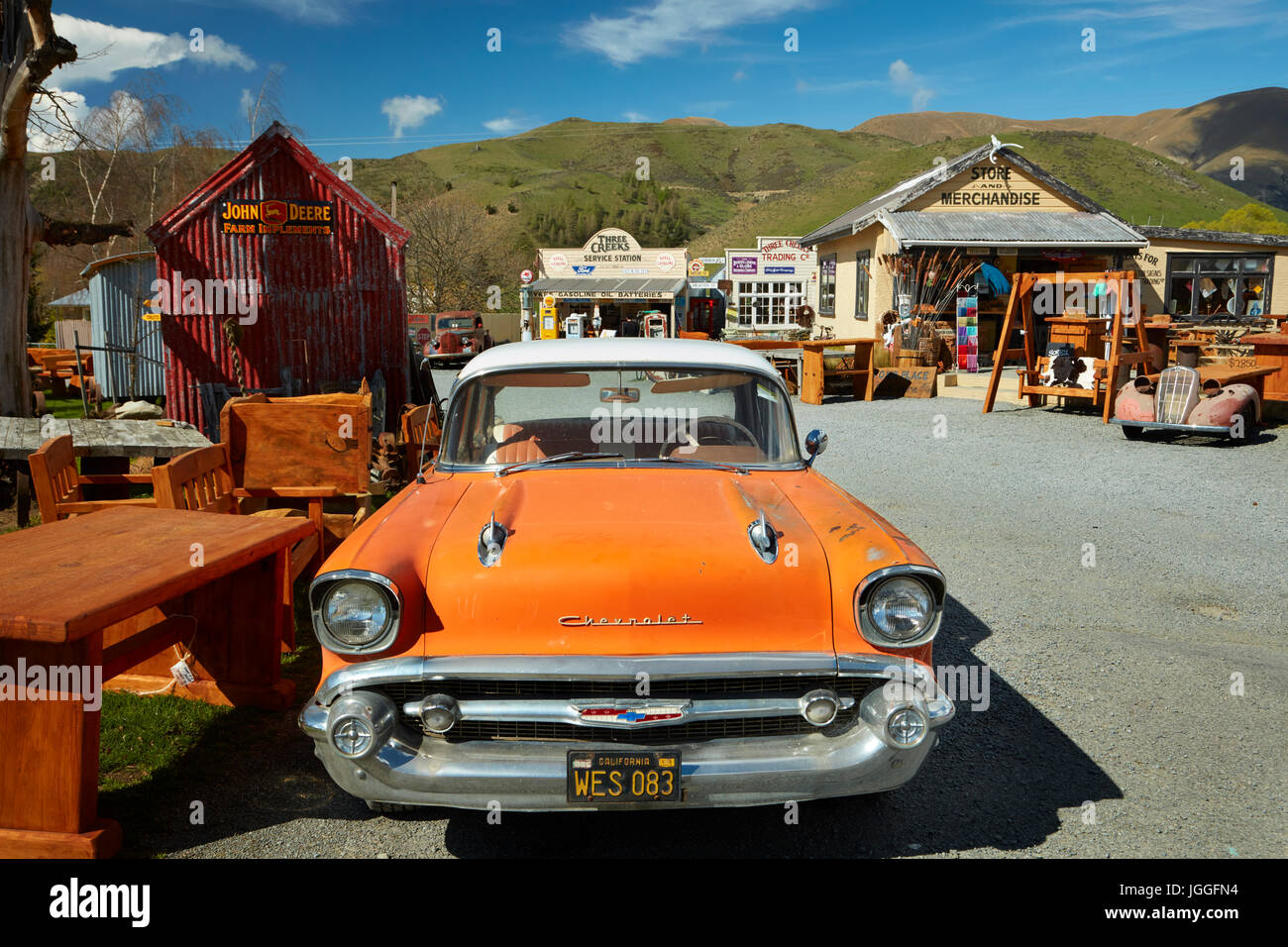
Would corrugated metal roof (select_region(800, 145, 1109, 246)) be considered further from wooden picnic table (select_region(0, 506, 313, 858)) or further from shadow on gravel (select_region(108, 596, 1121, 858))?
wooden picnic table (select_region(0, 506, 313, 858))

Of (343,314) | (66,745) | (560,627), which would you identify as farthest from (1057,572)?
(343,314)

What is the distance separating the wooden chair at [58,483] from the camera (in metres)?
5.41

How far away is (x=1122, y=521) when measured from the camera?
7773 millimetres

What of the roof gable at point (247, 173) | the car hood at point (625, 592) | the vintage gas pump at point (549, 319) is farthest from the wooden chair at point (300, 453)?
the vintage gas pump at point (549, 319)

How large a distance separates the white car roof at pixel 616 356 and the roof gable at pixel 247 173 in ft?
28.3

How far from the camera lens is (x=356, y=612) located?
286cm

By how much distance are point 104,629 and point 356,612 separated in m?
1.10

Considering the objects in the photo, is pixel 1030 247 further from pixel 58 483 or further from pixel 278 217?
pixel 58 483

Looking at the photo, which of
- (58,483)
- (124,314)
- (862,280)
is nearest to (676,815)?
(58,483)

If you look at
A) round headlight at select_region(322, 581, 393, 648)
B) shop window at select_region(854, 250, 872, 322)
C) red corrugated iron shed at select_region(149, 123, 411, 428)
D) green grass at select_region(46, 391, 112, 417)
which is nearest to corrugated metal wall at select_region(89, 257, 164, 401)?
green grass at select_region(46, 391, 112, 417)

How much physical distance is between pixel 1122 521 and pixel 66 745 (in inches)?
300

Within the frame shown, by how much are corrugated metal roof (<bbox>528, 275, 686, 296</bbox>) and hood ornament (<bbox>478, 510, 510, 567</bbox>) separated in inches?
1421

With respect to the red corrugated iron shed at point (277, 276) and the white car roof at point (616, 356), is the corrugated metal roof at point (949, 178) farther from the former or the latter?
the white car roof at point (616, 356)
